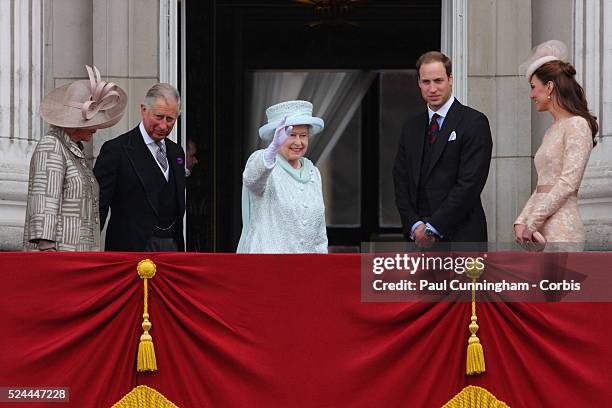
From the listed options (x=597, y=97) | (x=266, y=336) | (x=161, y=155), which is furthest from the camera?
Answer: (x=597, y=97)

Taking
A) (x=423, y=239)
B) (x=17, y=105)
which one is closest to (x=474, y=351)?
(x=423, y=239)

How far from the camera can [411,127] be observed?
10.1 m

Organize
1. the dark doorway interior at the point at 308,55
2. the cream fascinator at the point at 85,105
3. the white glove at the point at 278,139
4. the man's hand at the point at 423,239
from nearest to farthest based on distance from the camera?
the white glove at the point at 278,139 < the man's hand at the point at 423,239 < the cream fascinator at the point at 85,105 < the dark doorway interior at the point at 308,55

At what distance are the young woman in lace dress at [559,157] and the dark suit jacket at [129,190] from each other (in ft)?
7.82

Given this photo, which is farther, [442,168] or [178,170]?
[178,170]

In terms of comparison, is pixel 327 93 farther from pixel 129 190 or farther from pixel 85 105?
pixel 85 105

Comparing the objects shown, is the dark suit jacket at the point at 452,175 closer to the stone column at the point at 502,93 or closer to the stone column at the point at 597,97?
the stone column at the point at 597,97

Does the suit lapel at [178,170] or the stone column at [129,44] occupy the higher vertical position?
the stone column at [129,44]

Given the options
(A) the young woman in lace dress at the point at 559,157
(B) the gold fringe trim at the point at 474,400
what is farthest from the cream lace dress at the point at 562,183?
(B) the gold fringe trim at the point at 474,400

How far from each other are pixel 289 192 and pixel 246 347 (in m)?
1.14

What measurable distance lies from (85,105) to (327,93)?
9.43m

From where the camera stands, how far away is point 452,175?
9.86 metres

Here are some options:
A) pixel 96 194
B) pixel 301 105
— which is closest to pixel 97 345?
pixel 96 194

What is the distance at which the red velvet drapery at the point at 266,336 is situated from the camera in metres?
8.98
